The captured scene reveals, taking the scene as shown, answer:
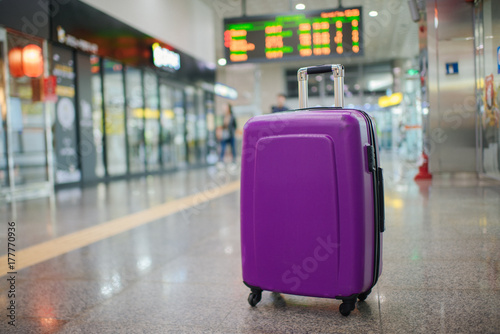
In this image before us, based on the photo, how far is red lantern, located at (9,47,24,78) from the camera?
7066 mm

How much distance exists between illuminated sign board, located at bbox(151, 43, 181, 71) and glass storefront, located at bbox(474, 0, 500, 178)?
690 centimetres

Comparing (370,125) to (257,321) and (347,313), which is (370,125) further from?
(257,321)

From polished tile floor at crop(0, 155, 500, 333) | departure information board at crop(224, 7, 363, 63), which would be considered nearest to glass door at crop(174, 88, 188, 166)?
departure information board at crop(224, 7, 363, 63)

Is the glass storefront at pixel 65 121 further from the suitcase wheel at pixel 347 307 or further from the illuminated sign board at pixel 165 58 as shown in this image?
the suitcase wheel at pixel 347 307

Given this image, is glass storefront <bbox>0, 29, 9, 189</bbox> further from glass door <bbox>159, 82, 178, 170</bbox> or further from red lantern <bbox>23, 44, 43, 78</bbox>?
glass door <bbox>159, 82, 178, 170</bbox>

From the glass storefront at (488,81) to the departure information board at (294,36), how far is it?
145 centimetres

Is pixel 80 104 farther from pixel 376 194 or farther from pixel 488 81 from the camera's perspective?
pixel 376 194

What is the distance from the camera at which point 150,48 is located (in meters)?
10.3

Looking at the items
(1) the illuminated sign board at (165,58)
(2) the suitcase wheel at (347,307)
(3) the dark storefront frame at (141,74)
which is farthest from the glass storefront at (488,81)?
(1) the illuminated sign board at (165,58)

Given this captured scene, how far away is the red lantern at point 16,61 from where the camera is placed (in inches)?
278

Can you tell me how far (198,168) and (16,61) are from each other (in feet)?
26.2

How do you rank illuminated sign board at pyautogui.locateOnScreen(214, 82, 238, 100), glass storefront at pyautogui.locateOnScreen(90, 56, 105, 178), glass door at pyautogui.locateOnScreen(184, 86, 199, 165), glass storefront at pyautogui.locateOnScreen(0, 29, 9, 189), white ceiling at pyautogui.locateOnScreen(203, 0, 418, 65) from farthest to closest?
illuminated sign board at pyautogui.locateOnScreen(214, 82, 238, 100) → glass door at pyautogui.locateOnScreen(184, 86, 199, 165) → white ceiling at pyautogui.locateOnScreen(203, 0, 418, 65) → glass storefront at pyautogui.locateOnScreen(90, 56, 105, 178) → glass storefront at pyautogui.locateOnScreen(0, 29, 9, 189)

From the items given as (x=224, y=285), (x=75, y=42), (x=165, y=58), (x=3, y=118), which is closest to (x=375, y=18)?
(x=165, y=58)

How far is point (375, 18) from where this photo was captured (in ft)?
41.6
